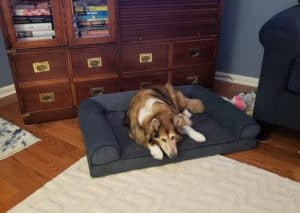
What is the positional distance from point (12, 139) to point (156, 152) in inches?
42.6

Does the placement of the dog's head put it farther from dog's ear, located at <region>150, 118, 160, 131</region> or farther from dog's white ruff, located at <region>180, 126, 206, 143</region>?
dog's white ruff, located at <region>180, 126, 206, 143</region>

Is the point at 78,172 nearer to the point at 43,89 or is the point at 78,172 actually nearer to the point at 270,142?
the point at 43,89

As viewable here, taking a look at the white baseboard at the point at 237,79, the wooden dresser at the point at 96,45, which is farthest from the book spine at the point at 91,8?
the white baseboard at the point at 237,79

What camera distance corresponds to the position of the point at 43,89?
6.78 ft

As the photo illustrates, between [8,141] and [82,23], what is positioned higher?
[82,23]

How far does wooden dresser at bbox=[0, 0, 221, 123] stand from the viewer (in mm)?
1916

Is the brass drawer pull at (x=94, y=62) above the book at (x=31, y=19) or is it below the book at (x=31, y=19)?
below

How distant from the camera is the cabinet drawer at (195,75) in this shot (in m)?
2.43

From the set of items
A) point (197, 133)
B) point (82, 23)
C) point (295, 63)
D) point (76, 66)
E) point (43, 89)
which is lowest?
point (197, 133)

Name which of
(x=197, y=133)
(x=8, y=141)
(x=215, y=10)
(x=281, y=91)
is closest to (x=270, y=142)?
(x=281, y=91)

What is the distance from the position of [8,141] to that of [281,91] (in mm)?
1850

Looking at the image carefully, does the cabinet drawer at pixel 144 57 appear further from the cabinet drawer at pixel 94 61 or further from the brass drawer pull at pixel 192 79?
the brass drawer pull at pixel 192 79

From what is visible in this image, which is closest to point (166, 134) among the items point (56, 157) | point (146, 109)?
point (146, 109)

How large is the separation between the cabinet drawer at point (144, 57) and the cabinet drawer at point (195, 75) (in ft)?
0.57
